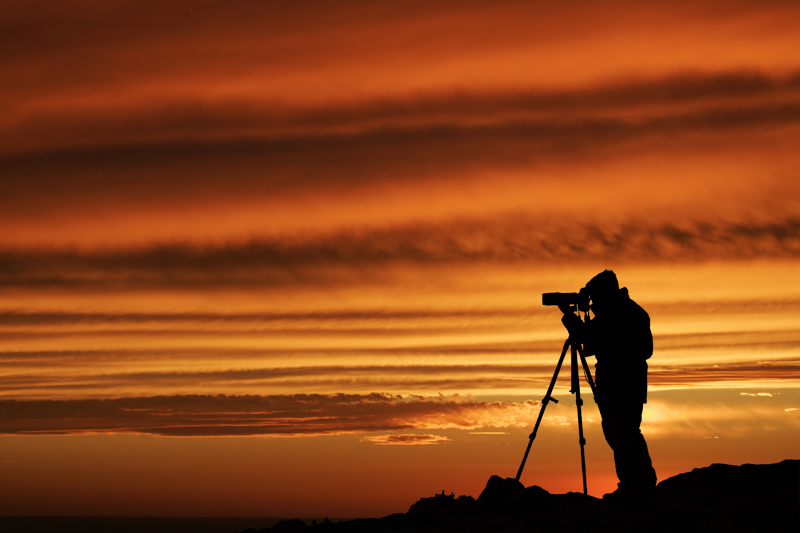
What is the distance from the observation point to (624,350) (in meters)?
9.68

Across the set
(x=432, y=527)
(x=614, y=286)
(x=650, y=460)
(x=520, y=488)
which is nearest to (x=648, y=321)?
(x=614, y=286)

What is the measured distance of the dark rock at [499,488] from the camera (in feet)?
34.5

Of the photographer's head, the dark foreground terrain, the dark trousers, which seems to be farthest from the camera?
the photographer's head

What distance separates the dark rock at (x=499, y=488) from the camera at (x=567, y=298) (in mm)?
2665

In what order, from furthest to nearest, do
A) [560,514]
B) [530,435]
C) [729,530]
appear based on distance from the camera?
[530,435]
[560,514]
[729,530]

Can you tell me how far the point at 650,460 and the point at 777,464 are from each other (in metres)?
1.70

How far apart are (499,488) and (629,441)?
2.28 meters

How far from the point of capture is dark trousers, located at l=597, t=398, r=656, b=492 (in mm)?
9594

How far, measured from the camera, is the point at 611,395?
969cm

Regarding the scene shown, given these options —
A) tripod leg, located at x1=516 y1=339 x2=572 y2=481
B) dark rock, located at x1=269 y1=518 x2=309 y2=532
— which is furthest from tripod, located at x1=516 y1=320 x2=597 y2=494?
dark rock, located at x1=269 y1=518 x2=309 y2=532

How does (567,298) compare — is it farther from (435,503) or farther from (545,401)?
(435,503)

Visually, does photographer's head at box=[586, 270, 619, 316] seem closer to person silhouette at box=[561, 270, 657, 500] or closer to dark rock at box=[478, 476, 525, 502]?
person silhouette at box=[561, 270, 657, 500]

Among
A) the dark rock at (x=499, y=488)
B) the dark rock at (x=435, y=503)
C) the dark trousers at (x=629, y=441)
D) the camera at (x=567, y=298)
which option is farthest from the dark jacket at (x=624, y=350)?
the dark rock at (x=435, y=503)

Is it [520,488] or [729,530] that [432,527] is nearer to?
[520,488]
